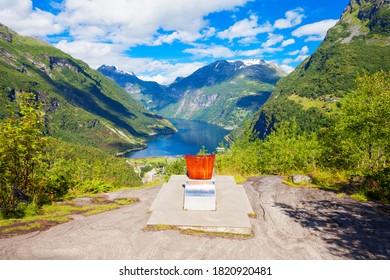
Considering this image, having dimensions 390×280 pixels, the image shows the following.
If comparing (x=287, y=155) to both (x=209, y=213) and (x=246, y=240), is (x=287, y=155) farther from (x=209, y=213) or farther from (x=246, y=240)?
(x=246, y=240)

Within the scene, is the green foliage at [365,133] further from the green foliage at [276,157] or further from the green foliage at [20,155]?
the green foliage at [20,155]

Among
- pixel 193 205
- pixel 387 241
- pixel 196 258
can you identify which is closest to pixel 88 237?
pixel 196 258

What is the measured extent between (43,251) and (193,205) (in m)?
6.86

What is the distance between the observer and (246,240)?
10422mm

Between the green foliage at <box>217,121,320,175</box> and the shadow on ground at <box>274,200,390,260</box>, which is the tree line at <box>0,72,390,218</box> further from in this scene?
the shadow on ground at <box>274,200,390,260</box>

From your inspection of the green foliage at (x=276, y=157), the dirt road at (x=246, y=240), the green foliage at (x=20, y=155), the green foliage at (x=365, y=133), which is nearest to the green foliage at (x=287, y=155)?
the green foliage at (x=276, y=157)

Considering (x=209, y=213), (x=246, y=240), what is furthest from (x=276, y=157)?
(x=246, y=240)

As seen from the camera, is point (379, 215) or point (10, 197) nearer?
point (379, 215)

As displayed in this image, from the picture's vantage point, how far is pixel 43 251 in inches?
362

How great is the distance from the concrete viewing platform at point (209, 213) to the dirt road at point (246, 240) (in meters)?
0.60

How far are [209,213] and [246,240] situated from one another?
10.1ft

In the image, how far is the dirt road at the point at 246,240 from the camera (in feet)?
29.9
